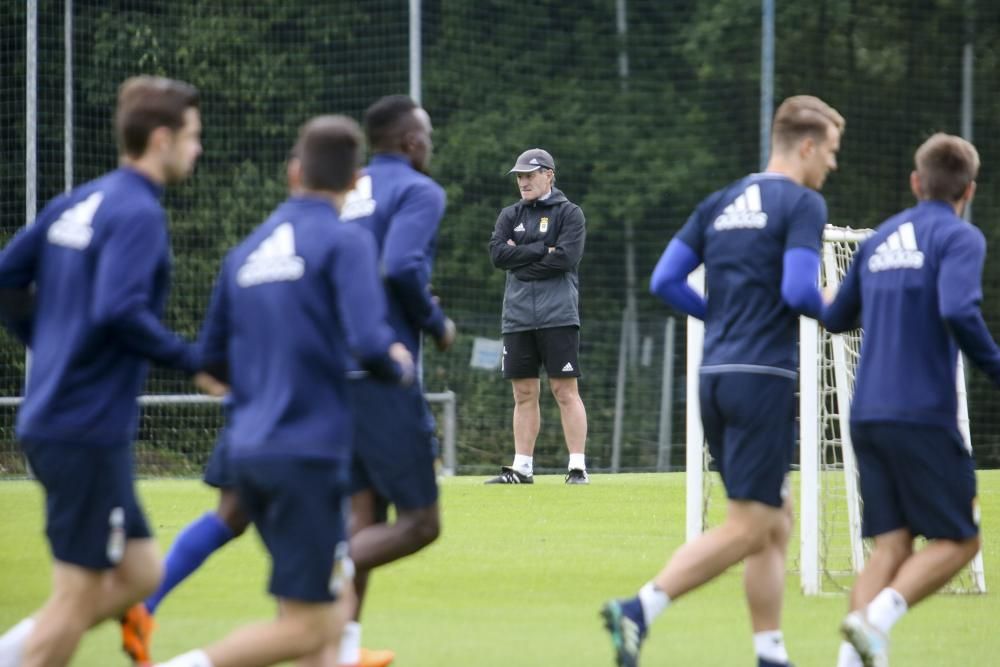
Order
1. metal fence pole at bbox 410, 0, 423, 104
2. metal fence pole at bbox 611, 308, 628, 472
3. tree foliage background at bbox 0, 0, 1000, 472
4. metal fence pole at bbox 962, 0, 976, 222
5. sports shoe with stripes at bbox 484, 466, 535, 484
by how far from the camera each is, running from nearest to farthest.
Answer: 1. sports shoe with stripes at bbox 484, 466, 535, 484
2. metal fence pole at bbox 410, 0, 423, 104
3. metal fence pole at bbox 611, 308, 628, 472
4. tree foliage background at bbox 0, 0, 1000, 472
5. metal fence pole at bbox 962, 0, 976, 222

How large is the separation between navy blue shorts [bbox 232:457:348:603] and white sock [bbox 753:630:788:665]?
1827mm

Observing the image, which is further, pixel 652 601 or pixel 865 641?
pixel 652 601

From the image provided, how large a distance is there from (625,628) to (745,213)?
136 cm

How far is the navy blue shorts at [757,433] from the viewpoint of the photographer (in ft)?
18.6

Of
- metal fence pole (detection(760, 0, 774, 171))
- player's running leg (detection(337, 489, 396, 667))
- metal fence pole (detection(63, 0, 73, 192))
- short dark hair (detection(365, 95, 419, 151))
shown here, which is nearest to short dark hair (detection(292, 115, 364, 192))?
short dark hair (detection(365, 95, 419, 151))

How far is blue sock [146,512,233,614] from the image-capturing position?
5984 millimetres

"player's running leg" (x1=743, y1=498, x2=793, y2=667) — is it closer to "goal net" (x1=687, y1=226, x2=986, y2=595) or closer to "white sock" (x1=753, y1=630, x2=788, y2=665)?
"white sock" (x1=753, y1=630, x2=788, y2=665)

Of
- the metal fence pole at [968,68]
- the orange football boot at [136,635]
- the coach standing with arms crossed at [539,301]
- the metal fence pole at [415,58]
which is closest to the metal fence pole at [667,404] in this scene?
the metal fence pole at [415,58]

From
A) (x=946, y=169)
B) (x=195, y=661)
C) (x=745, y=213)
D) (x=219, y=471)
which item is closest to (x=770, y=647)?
(x=745, y=213)

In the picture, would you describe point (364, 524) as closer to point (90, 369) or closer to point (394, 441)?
point (394, 441)

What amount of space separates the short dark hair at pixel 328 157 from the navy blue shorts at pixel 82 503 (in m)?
0.87

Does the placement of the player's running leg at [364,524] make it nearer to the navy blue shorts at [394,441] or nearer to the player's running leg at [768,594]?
the navy blue shorts at [394,441]

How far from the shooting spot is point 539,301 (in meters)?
11.4

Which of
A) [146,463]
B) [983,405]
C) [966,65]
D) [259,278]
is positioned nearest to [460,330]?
[146,463]
